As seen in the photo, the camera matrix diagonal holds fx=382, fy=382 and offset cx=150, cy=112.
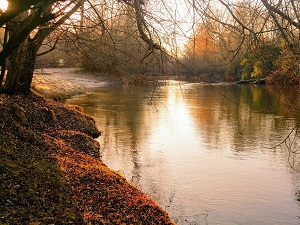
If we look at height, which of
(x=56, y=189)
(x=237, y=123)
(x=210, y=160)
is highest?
(x=56, y=189)

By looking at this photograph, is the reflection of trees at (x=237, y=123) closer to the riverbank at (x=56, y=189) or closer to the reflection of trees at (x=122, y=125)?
the reflection of trees at (x=122, y=125)

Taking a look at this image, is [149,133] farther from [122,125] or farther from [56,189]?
[56,189]

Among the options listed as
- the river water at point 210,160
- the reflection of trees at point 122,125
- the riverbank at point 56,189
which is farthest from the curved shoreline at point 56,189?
the reflection of trees at point 122,125

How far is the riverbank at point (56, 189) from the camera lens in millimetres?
4977

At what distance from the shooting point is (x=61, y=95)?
2695 centimetres

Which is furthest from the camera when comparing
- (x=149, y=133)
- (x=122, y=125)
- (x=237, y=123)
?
(x=237, y=123)

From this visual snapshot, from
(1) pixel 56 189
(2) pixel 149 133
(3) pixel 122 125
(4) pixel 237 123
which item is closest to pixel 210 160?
(2) pixel 149 133

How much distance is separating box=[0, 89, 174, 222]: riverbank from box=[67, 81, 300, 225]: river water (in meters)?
1.45

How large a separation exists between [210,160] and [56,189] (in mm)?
6517

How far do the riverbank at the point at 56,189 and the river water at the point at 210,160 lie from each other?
1.45 m

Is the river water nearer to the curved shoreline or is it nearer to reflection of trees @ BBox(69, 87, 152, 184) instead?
reflection of trees @ BBox(69, 87, 152, 184)

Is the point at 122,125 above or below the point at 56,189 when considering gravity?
below

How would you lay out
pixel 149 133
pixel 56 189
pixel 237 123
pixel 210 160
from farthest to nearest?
1. pixel 237 123
2. pixel 149 133
3. pixel 210 160
4. pixel 56 189

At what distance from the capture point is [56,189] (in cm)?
580
